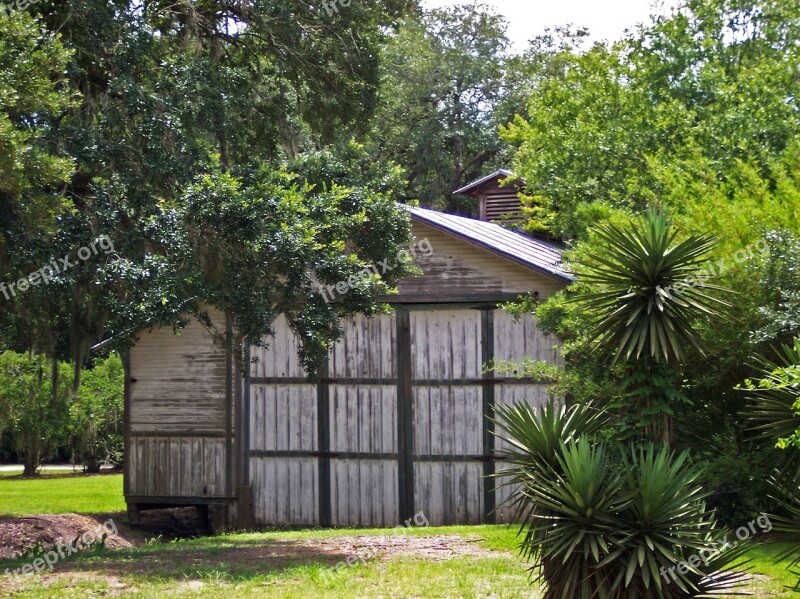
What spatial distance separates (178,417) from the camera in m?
18.2

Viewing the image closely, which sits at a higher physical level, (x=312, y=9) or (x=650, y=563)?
(x=312, y=9)

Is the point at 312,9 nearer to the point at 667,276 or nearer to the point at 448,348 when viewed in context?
the point at 448,348

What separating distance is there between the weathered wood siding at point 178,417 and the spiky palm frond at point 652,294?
32.7 feet

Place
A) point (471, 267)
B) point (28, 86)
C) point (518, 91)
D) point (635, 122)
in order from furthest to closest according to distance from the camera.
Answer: point (518, 91) < point (635, 122) < point (471, 267) < point (28, 86)

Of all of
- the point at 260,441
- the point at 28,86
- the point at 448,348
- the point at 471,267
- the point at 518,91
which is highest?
the point at 518,91

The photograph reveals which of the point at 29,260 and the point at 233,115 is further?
the point at 233,115

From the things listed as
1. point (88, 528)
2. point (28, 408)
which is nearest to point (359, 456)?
point (88, 528)

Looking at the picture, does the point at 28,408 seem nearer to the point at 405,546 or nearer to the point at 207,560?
the point at 207,560

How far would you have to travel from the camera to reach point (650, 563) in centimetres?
795

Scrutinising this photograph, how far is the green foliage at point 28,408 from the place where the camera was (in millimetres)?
31094

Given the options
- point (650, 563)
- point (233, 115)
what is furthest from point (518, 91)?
point (650, 563)

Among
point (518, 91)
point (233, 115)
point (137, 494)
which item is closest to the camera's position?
point (233, 115)

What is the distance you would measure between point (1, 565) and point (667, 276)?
8480mm

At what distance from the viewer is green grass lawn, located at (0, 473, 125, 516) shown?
69.3ft
